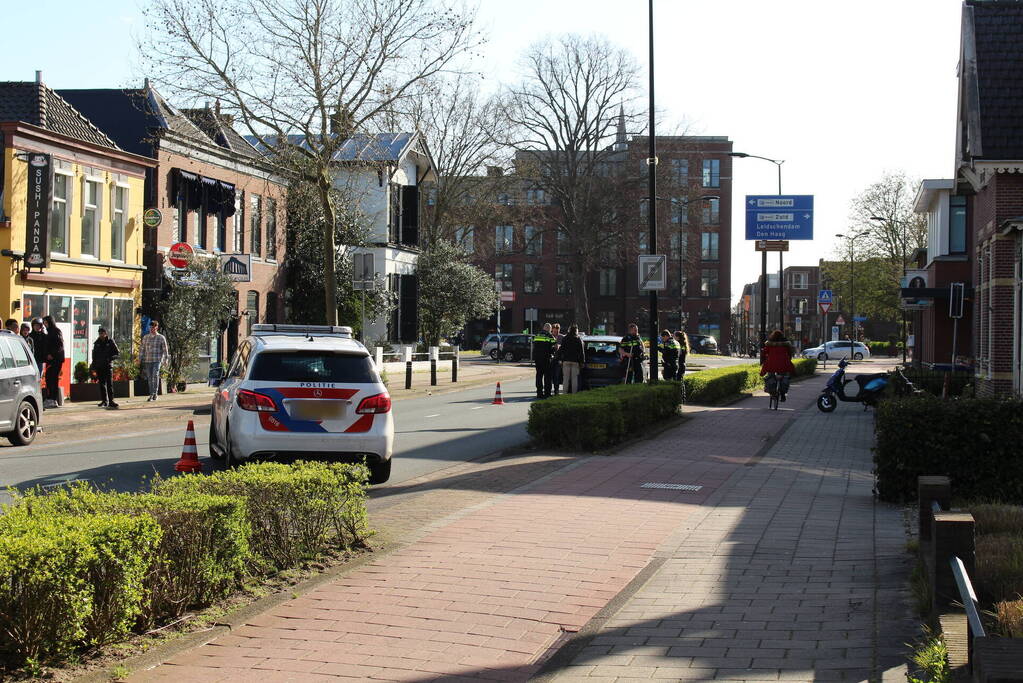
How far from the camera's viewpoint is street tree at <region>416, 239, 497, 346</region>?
180 feet

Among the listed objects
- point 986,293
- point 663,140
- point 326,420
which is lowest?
point 326,420

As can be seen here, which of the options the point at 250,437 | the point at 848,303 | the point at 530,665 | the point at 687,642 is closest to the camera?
the point at 530,665

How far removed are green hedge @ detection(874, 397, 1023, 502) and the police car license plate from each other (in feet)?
18.2

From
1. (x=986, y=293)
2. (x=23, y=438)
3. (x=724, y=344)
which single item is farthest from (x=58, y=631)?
(x=724, y=344)

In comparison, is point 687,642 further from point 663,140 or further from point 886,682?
point 663,140

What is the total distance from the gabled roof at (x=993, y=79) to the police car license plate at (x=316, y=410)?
1474 cm

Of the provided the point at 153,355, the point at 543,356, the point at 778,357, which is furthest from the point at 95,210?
the point at 778,357

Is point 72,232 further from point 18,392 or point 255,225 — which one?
point 18,392

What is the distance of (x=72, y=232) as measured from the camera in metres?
26.8

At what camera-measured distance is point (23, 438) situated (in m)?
16.8

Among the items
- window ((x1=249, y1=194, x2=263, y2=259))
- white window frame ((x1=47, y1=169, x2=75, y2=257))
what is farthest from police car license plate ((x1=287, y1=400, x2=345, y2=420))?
window ((x1=249, y1=194, x2=263, y2=259))

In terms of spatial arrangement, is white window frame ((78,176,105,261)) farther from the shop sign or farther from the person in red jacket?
the person in red jacket

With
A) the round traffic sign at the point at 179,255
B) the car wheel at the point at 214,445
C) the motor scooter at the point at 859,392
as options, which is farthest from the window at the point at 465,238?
the car wheel at the point at 214,445

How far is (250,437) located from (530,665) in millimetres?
6478
